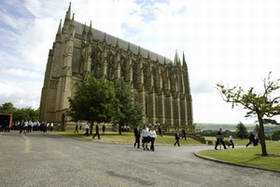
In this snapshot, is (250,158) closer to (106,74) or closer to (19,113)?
(106,74)

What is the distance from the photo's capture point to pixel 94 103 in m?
33.9

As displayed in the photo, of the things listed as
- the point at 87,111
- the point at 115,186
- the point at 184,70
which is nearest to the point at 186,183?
the point at 115,186

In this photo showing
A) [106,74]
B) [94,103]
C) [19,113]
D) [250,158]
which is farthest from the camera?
[19,113]

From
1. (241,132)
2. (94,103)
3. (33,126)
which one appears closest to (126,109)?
(94,103)

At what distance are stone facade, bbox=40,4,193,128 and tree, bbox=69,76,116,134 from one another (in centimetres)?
1395

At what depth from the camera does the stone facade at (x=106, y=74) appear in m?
51.2

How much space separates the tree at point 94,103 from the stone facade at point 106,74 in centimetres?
1395

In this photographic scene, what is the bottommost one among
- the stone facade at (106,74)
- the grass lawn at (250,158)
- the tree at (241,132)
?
the grass lawn at (250,158)

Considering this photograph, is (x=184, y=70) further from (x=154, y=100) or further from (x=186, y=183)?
(x=186, y=183)

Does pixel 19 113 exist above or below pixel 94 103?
above

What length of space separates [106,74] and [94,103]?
23700mm

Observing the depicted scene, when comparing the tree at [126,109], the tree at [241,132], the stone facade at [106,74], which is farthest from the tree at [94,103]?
the tree at [241,132]

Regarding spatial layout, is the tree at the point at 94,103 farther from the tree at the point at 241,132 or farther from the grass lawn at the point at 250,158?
the tree at the point at 241,132

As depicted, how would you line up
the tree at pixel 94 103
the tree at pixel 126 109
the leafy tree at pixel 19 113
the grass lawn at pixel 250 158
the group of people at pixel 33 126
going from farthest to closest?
the leafy tree at pixel 19 113 → the tree at pixel 126 109 → the group of people at pixel 33 126 → the tree at pixel 94 103 → the grass lawn at pixel 250 158
